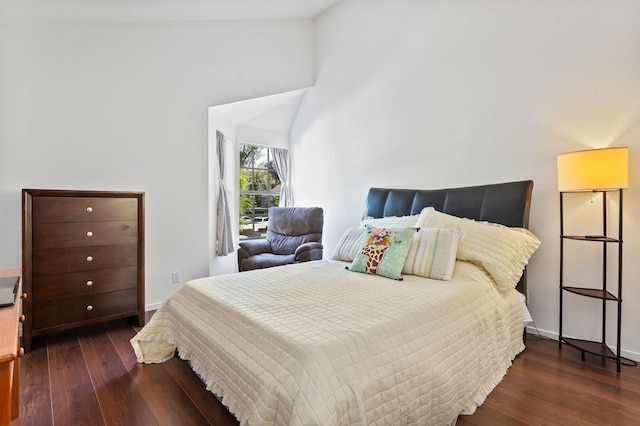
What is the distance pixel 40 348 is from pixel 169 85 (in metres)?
2.55

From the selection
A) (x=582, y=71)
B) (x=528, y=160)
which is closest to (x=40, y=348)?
(x=528, y=160)

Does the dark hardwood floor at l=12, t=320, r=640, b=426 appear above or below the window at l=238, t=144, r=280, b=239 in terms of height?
below

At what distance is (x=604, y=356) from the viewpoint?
201 cm

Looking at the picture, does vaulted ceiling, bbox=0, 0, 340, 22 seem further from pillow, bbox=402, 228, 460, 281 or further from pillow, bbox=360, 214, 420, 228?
pillow, bbox=402, 228, 460, 281

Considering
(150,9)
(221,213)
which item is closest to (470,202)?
(221,213)

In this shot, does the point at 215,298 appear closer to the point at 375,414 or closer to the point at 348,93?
the point at 375,414

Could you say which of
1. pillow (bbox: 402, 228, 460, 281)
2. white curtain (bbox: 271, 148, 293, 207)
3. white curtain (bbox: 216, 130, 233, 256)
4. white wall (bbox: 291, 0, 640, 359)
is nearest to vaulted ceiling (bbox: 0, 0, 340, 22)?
white wall (bbox: 291, 0, 640, 359)

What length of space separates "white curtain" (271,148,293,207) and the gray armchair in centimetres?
64

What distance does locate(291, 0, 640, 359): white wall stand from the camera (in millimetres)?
2158

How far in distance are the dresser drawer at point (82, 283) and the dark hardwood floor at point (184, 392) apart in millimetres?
400

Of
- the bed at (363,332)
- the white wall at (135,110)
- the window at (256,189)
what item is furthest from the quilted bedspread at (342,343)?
the window at (256,189)

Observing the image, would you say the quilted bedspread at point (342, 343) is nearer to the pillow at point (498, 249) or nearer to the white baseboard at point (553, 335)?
the pillow at point (498, 249)

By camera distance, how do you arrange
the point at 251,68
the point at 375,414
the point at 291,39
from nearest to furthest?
the point at 375,414, the point at 251,68, the point at 291,39

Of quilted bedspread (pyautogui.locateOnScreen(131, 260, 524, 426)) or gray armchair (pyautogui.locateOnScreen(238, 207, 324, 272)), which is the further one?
gray armchair (pyautogui.locateOnScreen(238, 207, 324, 272))
